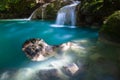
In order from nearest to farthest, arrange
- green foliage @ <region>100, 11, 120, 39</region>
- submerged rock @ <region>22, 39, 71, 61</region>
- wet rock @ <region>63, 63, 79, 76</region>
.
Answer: wet rock @ <region>63, 63, 79, 76</region> → submerged rock @ <region>22, 39, 71, 61</region> → green foliage @ <region>100, 11, 120, 39</region>

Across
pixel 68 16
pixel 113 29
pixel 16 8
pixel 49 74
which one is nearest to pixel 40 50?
pixel 49 74

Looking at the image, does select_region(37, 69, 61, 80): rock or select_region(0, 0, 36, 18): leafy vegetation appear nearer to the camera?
select_region(37, 69, 61, 80): rock

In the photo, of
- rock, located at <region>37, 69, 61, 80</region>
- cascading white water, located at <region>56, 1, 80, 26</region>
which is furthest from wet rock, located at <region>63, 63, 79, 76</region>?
cascading white water, located at <region>56, 1, 80, 26</region>

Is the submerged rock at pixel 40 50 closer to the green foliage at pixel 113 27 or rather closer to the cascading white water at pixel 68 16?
the green foliage at pixel 113 27

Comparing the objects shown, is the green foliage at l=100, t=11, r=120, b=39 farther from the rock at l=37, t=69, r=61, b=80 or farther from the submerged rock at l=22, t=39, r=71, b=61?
the rock at l=37, t=69, r=61, b=80

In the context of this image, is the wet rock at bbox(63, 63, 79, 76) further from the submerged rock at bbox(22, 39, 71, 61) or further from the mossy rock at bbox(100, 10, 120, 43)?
the mossy rock at bbox(100, 10, 120, 43)

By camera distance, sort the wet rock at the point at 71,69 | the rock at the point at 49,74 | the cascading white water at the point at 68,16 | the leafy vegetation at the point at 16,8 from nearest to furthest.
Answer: the rock at the point at 49,74 → the wet rock at the point at 71,69 → the cascading white water at the point at 68,16 → the leafy vegetation at the point at 16,8

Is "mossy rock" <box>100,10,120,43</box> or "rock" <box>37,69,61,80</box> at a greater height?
"mossy rock" <box>100,10,120,43</box>

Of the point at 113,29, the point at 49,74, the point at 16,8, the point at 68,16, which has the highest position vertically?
the point at 113,29

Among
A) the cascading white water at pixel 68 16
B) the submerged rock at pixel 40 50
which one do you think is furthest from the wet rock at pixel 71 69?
the cascading white water at pixel 68 16

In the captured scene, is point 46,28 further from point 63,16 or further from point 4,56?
point 4,56

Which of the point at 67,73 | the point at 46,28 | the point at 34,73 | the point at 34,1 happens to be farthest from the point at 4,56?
the point at 34,1

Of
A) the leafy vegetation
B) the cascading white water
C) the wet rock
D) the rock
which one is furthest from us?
the leafy vegetation

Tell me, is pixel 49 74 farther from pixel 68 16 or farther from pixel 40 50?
pixel 68 16
